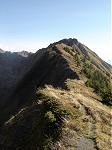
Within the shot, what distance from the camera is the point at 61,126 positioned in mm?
21641

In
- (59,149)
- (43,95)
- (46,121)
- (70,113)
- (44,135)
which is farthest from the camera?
(43,95)

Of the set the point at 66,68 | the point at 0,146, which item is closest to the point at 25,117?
the point at 0,146

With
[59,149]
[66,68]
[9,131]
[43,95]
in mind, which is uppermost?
[66,68]

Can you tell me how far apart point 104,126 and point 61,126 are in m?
4.89

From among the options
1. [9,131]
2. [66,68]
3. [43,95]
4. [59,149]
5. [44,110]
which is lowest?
[59,149]

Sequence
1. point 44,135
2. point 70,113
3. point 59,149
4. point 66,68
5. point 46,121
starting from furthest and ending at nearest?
point 66,68 < point 70,113 < point 46,121 < point 44,135 < point 59,149

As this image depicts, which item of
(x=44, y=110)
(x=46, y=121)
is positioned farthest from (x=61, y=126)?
(x=44, y=110)

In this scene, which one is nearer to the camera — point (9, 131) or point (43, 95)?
point (9, 131)

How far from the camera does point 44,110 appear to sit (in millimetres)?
23781

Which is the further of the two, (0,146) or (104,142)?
(0,146)

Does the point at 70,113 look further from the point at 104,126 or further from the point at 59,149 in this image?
the point at 59,149

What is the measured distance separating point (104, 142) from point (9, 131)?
8.42 metres

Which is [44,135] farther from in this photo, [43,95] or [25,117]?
[43,95]

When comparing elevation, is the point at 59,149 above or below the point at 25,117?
below
